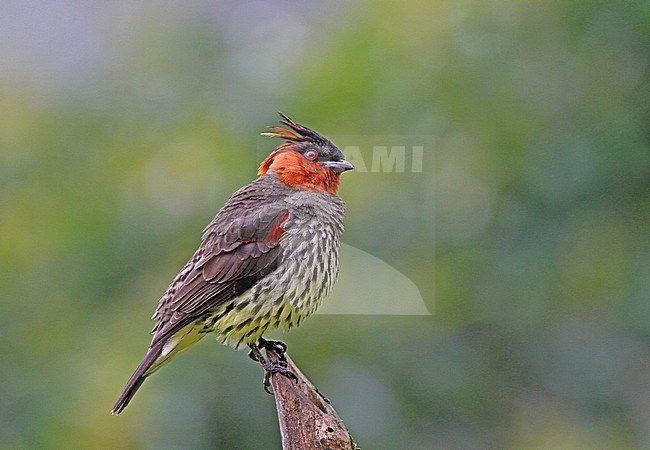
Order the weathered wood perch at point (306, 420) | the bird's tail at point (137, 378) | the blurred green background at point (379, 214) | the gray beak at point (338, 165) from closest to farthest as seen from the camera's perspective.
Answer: the weathered wood perch at point (306, 420), the bird's tail at point (137, 378), the gray beak at point (338, 165), the blurred green background at point (379, 214)

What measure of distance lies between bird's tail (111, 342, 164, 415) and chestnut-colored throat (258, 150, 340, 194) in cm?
72

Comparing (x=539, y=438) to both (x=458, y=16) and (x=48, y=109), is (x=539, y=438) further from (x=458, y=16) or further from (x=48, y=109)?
(x=48, y=109)

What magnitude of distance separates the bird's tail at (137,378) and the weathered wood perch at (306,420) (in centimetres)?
40

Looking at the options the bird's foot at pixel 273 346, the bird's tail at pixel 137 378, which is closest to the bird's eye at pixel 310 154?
the bird's foot at pixel 273 346

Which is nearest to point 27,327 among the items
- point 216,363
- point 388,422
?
point 216,363

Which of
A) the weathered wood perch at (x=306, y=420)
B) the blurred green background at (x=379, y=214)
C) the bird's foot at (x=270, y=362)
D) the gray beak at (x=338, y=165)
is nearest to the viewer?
the weathered wood perch at (x=306, y=420)

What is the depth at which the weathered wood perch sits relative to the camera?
3.13 metres

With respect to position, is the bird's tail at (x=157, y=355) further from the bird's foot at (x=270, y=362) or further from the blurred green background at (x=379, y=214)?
the blurred green background at (x=379, y=214)

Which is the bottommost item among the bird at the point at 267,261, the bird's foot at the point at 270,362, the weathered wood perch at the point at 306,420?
the weathered wood perch at the point at 306,420

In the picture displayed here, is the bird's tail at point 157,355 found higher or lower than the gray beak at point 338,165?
lower

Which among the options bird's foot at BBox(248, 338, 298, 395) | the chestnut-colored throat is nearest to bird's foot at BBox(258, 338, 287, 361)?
bird's foot at BBox(248, 338, 298, 395)

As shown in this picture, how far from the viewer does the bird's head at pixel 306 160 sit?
3600mm

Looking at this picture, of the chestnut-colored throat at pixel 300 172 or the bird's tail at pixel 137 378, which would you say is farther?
the chestnut-colored throat at pixel 300 172

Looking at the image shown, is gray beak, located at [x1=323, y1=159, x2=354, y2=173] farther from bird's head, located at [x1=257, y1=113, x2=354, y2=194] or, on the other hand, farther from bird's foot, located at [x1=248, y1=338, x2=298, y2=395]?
bird's foot, located at [x1=248, y1=338, x2=298, y2=395]
